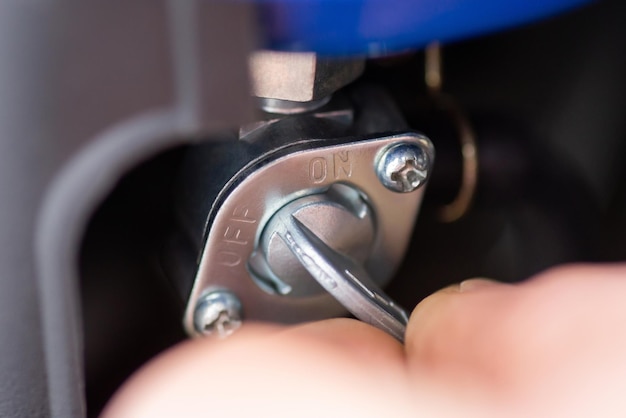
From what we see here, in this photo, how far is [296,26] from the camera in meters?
0.31

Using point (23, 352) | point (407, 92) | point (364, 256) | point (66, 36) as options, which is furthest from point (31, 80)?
point (407, 92)

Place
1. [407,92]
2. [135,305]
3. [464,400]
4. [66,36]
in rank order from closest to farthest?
[66,36] < [464,400] < [135,305] < [407,92]

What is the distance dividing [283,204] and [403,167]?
73 mm

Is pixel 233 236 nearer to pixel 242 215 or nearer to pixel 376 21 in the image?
pixel 242 215

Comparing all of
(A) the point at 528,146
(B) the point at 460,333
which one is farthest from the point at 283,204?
(A) the point at 528,146

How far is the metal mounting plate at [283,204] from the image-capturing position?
0.41 meters

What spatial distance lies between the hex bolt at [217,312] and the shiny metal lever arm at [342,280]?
0.20 feet

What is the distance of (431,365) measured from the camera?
1.32ft

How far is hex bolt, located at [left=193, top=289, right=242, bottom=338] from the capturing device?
17.5 inches

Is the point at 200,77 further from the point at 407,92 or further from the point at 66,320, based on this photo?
the point at 407,92

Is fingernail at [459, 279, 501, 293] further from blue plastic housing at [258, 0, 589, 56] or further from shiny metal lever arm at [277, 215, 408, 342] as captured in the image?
blue plastic housing at [258, 0, 589, 56]

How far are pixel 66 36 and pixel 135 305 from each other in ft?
0.89

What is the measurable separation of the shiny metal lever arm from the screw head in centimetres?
5

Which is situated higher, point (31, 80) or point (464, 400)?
point (31, 80)
